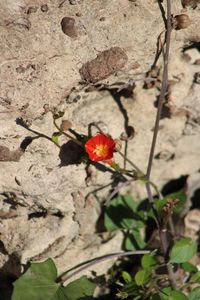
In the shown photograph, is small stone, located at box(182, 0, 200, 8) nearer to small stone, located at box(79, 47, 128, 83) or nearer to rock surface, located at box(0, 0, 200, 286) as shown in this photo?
rock surface, located at box(0, 0, 200, 286)

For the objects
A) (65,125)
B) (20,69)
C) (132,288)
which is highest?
(20,69)

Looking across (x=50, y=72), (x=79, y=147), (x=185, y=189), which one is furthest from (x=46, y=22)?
(x=185, y=189)

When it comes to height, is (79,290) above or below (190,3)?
below

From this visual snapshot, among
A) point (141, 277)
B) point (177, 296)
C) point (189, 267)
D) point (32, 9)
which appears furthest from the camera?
point (189, 267)

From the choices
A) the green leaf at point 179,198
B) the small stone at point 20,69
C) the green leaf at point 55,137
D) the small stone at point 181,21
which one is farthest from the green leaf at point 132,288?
the small stone at point 181,21

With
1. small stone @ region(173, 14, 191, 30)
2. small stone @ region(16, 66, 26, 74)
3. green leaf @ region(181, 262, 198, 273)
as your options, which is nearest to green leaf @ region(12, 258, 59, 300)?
green leaf @ region(181, 262, 198, 273)

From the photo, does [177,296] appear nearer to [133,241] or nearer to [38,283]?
[133,241]

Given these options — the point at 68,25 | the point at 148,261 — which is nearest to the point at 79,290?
the point at 148,261

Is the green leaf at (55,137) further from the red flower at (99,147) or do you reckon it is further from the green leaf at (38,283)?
the green leaf at (38,283)
